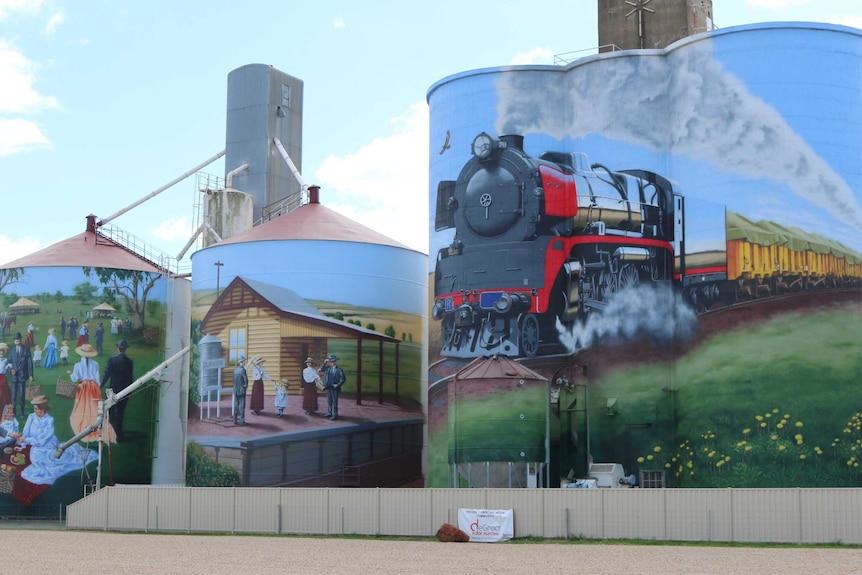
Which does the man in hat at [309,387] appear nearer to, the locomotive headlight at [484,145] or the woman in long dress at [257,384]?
the woman in long dress at [257,384]

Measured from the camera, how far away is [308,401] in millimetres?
57688

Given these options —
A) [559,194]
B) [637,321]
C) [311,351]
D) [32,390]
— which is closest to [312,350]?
[311,351]

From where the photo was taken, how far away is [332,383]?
5828 cm

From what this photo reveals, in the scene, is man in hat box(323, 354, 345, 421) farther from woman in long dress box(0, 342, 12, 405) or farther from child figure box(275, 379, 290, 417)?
woman in long dress box(0, 342, 12, 405)

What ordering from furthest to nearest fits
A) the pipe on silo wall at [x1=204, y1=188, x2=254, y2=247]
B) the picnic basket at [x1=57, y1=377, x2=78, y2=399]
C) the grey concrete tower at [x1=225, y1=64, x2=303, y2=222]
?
the grey concrete tower at [x1=225, y1=64, x2=303, y2=222] < the pipe on silo wall at [x1=204, y1=188, x2=254, y2=247] < the picnic basket at [x1=57, y1=377, x2=78, y2=399]

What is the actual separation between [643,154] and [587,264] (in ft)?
16.7

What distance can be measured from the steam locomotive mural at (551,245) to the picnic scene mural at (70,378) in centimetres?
1988

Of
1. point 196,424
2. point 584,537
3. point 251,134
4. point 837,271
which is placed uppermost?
point 251,134

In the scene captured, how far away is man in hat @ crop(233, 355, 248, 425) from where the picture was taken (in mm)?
58219

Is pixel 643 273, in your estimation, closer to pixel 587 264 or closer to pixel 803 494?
pixel 587 264

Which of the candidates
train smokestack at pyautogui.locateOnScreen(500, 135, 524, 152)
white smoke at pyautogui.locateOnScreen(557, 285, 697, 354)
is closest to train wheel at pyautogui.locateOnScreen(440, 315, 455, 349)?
white smoke at pyautogui.locateOnScreen(557, 285, 697, 354)

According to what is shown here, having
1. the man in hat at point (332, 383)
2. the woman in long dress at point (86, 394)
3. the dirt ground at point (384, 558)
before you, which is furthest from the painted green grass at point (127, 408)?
the dirt ground at point (384, 558)

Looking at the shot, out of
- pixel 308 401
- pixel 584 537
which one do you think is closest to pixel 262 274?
pixel 308 401

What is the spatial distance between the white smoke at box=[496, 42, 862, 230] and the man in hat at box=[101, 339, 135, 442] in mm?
23891
